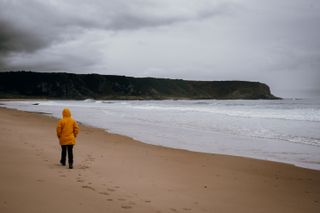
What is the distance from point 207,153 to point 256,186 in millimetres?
4778

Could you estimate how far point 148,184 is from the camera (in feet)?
22.4

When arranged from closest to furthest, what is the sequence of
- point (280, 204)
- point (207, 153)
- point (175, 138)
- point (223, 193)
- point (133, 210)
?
point (133, 210) → point (280, 204) → point (223, 193) → point (207, 153) → point (175, 138)

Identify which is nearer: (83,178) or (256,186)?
(83,178)

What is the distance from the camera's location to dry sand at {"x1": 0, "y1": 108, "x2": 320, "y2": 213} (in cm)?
515

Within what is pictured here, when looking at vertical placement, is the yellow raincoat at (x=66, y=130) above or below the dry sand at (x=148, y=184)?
above

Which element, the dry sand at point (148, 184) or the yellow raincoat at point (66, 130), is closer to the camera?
the dry sand at point (148, 184)

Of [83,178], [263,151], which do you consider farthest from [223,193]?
[263,151]

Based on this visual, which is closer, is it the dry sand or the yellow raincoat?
the dry sand

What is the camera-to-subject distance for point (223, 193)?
656cm

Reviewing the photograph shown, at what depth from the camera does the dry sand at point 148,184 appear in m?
5.15

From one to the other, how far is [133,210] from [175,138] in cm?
1168

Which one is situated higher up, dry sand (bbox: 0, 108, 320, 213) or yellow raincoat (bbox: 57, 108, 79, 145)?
yellow raincoat (bbox: 57, 108, 79, 145)

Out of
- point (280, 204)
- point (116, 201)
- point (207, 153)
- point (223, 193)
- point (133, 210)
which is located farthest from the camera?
point (207, 153)

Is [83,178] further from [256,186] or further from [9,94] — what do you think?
[9,94]
